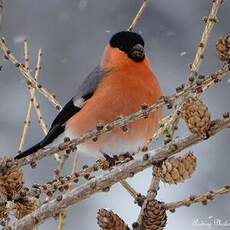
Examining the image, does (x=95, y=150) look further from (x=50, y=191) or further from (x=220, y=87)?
(x=220, y=87)

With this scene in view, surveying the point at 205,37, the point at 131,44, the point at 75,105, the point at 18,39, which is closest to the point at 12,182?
the point at 205,37

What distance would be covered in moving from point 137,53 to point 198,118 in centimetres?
128

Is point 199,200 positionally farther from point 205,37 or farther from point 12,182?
point 205,37

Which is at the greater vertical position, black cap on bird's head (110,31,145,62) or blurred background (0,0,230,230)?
blurred background (0,0,230,230)

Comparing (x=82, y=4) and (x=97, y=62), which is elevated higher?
(x=82, y=4)

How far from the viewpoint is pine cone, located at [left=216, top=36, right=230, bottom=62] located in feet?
2.96

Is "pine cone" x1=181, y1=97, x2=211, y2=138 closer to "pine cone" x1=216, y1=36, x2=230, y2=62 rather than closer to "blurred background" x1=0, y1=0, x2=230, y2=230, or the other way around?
"pine cone" x1=216, y1=36, x2=230, y2=62

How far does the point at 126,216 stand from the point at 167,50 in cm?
265

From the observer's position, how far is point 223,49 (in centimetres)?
91

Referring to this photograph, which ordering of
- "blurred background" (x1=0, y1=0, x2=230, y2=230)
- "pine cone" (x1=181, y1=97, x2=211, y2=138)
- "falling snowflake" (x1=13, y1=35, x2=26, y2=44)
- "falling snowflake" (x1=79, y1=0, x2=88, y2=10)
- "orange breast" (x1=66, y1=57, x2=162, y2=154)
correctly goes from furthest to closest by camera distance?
"falling snowflake" (x1=79, y1=0, x2=88, y2=10)
"falling snowflake" (x1=13, y1=35, x2=26, y2=44)
"blurred background" (x1=0, y1=0, x2=230, y2=230)
"orange breast" (x1=66, y1=57, x2=162, y2=154)
"pine cone" (x1=181, y1=97, x2=211, y2=138)

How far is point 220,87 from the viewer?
20.0 feet

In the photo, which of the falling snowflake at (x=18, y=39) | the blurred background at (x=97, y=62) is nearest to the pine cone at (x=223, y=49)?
the blurred background at (x=97, y=62)

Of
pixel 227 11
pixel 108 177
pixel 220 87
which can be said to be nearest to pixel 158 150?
pixel 108 177

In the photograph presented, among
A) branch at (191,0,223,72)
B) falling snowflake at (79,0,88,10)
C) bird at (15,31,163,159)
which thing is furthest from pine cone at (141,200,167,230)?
falling snowflake at (79,0,88,10)
